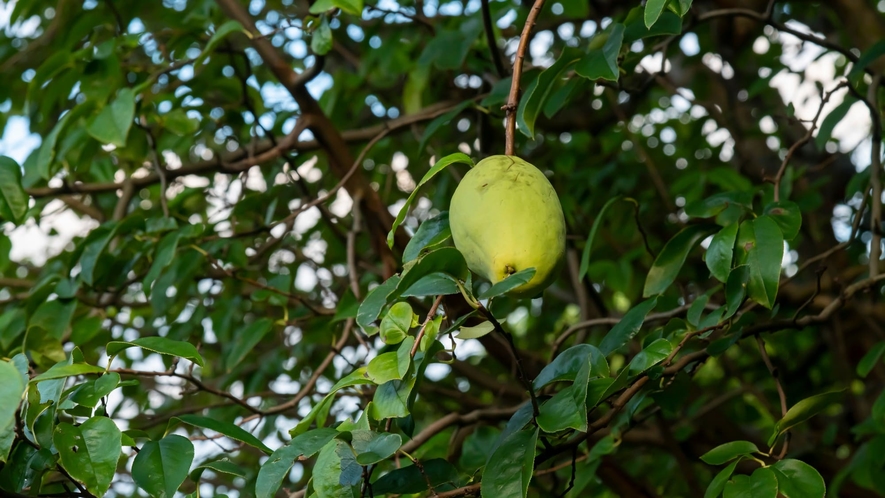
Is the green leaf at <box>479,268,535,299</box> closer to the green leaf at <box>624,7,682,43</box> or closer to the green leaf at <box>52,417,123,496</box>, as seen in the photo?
the green leaf at <box>52,417,123,496</box>

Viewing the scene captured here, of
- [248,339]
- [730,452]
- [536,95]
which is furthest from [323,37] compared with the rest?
[730,452]

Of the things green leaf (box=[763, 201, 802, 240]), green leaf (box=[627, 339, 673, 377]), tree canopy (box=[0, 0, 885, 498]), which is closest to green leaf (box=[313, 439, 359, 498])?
tree canopy (box=[0, 0, 885, 498])

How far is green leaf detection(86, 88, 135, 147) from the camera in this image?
1.20 meters

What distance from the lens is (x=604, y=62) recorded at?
871mm

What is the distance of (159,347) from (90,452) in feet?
0.34

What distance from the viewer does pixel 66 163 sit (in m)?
1.60

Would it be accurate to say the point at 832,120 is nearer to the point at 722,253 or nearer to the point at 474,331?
the point at 722,253

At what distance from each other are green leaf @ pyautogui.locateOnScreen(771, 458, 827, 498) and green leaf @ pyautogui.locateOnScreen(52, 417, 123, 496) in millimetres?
554

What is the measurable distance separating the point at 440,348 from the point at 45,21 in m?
2.16

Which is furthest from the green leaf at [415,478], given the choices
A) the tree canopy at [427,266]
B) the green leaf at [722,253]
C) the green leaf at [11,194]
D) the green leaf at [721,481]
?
the green leaf at [11,194]

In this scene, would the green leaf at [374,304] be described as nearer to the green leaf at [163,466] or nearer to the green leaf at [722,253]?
the green leaf at [163,466]

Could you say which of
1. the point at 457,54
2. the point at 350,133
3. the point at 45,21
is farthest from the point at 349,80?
the point at 45,21

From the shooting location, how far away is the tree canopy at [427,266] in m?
0.70

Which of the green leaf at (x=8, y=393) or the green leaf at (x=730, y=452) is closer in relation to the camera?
the green leaf at (x=8, y=393)
